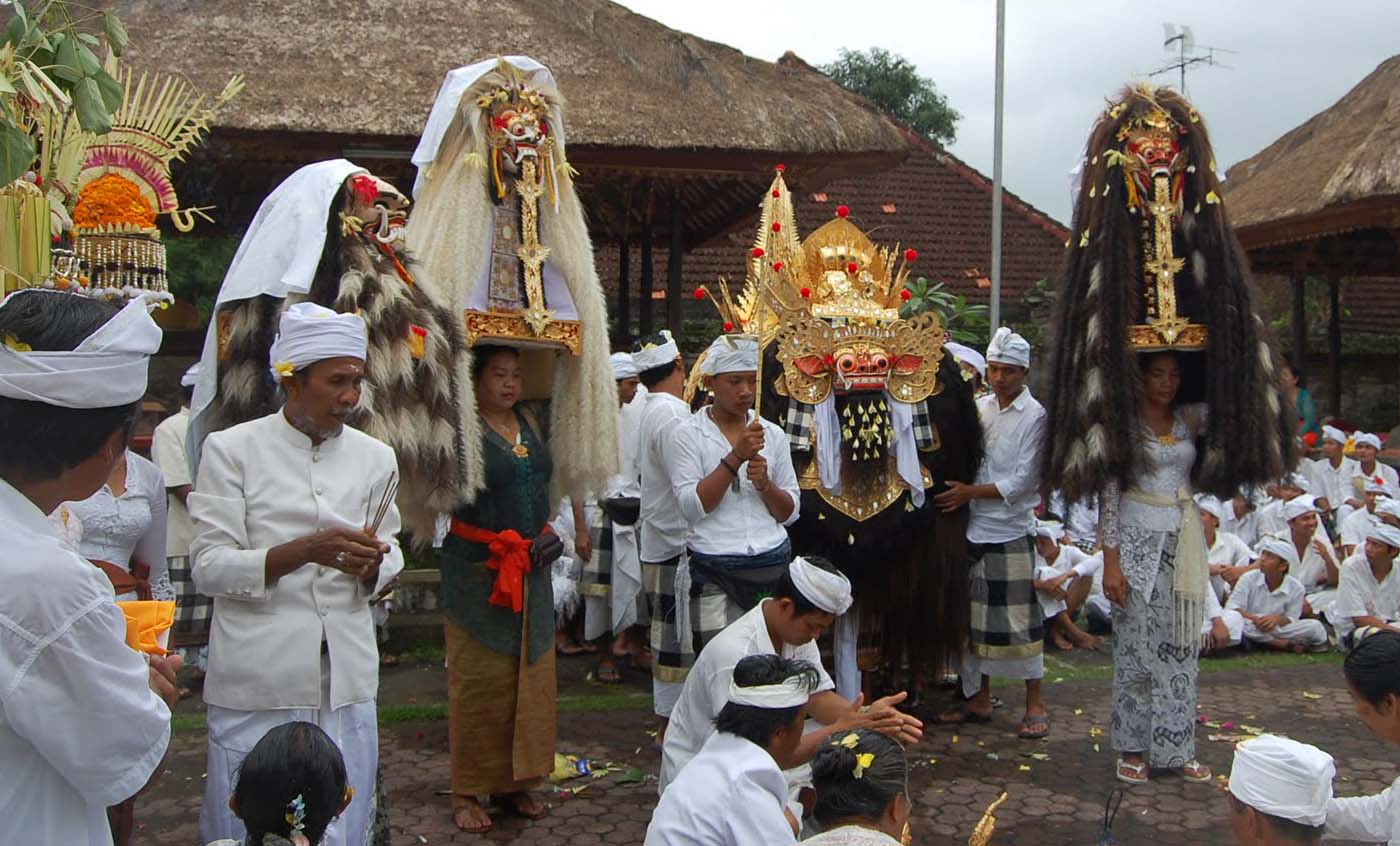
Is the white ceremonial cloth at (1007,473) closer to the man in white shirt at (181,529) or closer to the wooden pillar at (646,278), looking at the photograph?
the man in white shirt at (181,529)

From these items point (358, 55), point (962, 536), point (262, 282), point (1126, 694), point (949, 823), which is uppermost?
point (358, 55)

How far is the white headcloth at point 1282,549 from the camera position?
8680 millimetres

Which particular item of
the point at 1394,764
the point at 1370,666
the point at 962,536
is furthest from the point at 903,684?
the point at 1370,666

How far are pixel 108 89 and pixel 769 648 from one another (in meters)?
2.55

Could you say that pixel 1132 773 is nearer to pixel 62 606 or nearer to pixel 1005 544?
pixel 1005 544

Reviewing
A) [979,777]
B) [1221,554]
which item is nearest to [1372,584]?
[1221,554]

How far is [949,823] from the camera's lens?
16.1 feet

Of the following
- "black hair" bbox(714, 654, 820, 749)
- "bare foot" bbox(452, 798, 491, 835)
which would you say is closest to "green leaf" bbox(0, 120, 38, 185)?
"black hair" bbox(714, 654, 820, 749)

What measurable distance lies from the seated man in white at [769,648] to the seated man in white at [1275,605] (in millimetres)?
5235

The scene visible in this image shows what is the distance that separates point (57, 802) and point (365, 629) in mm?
1623

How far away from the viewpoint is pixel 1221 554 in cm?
901

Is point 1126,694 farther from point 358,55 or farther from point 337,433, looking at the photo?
point 358,55

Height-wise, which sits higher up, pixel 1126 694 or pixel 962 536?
pixel 962 536

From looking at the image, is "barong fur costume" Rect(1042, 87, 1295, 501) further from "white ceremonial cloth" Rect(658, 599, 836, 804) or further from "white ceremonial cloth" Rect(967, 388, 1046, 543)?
"white ceremonial cloth" Rect(658, 599, 836, 804)
